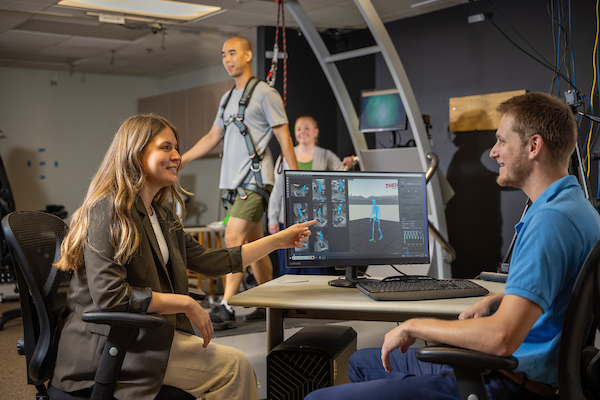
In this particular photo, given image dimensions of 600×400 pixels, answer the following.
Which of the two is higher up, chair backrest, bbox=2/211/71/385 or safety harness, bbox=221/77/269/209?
safety harness, bbox=221/77/269/209

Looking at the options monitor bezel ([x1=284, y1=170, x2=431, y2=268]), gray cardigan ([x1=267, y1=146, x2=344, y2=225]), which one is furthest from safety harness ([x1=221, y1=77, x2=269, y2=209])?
monitor bezel ([x1=284, y1=170, x2=431, y2=268])

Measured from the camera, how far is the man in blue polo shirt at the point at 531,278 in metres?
1.25

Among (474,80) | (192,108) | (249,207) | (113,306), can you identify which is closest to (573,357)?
(113,306)

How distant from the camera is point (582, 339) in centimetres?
123

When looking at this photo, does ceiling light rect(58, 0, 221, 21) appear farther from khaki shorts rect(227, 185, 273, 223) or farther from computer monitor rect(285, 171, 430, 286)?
computer monitor rect(285, 171, 430, 286)

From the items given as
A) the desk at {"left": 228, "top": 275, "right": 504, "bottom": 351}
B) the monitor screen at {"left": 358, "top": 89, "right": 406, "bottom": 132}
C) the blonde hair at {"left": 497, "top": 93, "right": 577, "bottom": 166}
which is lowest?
the desk at {"left": 228, "top": 275, "right": 504, "bottom": 351}

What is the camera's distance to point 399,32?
18.7ft

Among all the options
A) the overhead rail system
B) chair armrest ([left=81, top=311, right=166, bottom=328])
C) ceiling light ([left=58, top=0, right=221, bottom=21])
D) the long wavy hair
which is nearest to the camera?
chair armrest ([left=81, top=311, right=166, bottom=328])

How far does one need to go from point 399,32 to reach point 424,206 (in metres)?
3.85

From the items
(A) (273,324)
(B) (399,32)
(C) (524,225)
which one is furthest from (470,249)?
(C) (524,225)

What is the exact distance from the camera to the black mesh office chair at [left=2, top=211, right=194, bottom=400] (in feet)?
4.87

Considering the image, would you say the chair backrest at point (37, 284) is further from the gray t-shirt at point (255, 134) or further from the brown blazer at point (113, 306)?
the gray t-shirt at point (255, 134)

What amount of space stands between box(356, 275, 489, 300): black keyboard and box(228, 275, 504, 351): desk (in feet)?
0.08

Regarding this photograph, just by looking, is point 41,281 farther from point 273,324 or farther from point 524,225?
point 524,225
